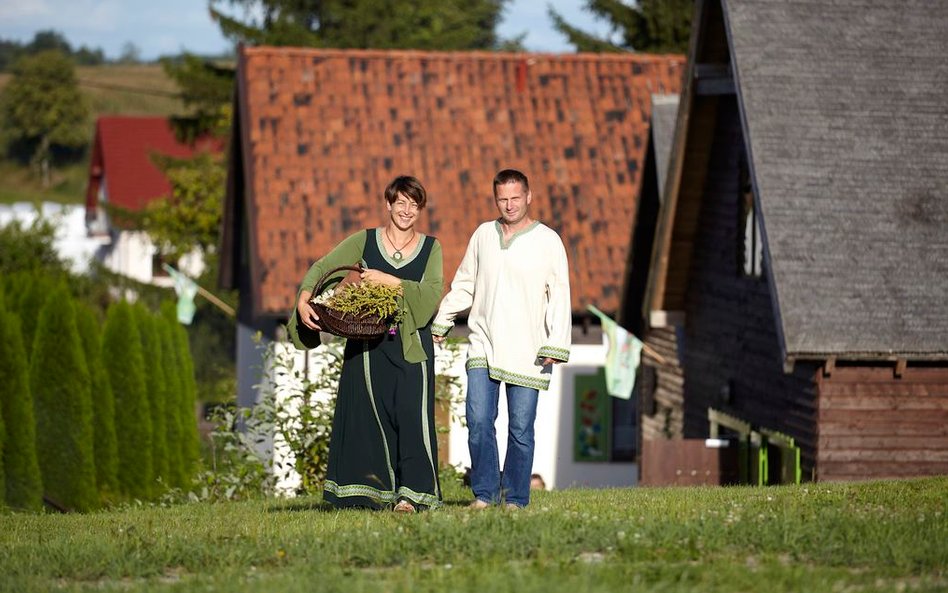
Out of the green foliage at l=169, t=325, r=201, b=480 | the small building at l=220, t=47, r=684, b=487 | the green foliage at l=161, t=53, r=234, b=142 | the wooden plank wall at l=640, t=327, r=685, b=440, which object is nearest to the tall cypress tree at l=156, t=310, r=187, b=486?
the green foliage at l=169, t=325, r=201, b=480

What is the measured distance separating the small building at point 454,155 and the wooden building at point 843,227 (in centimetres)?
551

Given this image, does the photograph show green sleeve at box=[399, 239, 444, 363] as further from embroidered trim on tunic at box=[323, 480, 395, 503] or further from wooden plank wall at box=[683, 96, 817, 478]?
wooden plank wall at box=[683, 96, 817, 478]

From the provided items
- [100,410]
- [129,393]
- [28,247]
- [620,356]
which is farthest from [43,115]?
[620,356]

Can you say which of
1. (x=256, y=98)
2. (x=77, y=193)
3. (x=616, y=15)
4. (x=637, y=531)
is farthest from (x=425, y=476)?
(x=77, y=193)

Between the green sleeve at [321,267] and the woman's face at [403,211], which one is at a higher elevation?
the woman's face at [403,211]

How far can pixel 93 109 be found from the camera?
11088cm

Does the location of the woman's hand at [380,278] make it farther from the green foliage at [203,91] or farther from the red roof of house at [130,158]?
the red roof of house at [130,158]

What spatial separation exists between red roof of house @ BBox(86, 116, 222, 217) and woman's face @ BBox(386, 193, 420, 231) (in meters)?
42.5

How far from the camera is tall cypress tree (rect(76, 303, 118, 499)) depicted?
2253 centimetres

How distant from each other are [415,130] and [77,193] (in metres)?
70.9

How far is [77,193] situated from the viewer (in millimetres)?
93062

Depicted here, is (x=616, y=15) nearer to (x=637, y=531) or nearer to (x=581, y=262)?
(x=581, y=262)

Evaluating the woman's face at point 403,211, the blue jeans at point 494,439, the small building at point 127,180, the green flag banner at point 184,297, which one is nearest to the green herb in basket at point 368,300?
the woman's face at point 403,211

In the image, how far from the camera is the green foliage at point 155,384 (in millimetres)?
23516
